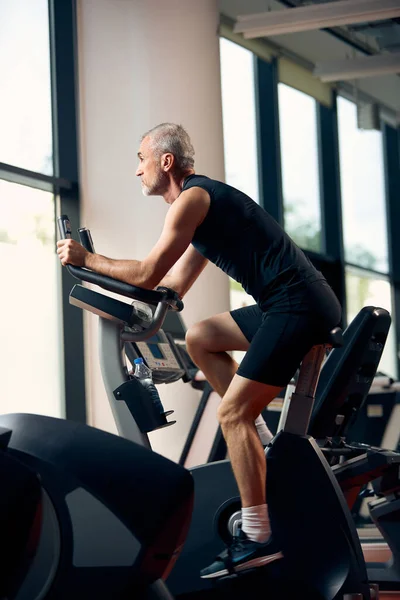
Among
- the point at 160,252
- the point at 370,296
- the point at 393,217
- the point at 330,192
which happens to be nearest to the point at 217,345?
the point at 160,252

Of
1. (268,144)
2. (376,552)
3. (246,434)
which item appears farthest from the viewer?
(268,144)

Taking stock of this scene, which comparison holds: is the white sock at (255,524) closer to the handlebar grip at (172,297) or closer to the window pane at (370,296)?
the handlebar grip at (172,297)

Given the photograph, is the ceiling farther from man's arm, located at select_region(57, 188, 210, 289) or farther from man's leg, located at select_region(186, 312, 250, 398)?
man's arm, located at select_region(57, 188, 210, 289)

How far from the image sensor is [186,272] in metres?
2.53

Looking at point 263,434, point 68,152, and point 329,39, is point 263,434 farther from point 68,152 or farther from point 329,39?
point 329,39

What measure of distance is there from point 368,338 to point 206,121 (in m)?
2.97

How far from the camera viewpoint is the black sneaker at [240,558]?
2184 millimetres

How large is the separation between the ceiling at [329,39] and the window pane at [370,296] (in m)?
1.97

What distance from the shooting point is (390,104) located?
999cm

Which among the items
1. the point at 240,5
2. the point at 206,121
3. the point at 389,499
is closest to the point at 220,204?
the point at 389,499

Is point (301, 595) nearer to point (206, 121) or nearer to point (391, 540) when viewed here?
point (391, 540)

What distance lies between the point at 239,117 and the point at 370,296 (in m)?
3.01

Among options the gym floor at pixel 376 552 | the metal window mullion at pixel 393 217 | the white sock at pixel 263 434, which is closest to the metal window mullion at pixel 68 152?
the gym floor at pixel 376 552

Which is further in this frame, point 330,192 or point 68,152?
point 330,192
